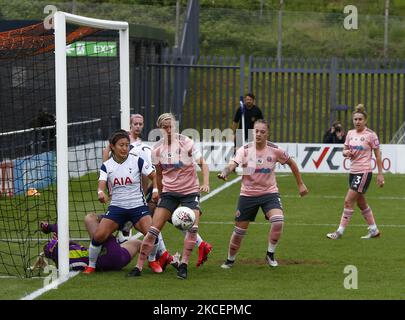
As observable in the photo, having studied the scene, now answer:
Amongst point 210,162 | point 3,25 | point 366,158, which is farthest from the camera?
point 210,162

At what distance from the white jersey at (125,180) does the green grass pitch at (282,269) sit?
2.84 feet

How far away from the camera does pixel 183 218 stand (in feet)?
40.0

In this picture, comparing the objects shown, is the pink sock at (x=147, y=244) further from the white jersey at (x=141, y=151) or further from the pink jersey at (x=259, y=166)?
the pink jersey at (x=259, y=166)

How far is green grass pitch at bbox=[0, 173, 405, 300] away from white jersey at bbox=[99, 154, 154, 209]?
0.86m

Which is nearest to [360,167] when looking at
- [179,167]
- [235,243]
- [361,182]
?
[361,182]

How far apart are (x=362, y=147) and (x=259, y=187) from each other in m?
3.65

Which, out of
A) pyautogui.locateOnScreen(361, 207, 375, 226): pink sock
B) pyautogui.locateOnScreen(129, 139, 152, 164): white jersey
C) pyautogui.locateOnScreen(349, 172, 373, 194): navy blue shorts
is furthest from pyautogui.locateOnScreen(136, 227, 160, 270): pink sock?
pyautogui.locateOnScreen(361, 207, 375, 226): pink sock

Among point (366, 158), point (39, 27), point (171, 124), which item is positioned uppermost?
point (39, 27)

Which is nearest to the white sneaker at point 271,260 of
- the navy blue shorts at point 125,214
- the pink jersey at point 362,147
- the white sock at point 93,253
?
the navy blue shorts at point 125,214

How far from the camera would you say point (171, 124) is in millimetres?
12727

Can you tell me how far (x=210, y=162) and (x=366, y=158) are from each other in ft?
39.6

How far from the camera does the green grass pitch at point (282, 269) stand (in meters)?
11.2

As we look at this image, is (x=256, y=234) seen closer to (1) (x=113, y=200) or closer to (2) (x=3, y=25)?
(1) (x=113, y=200)
